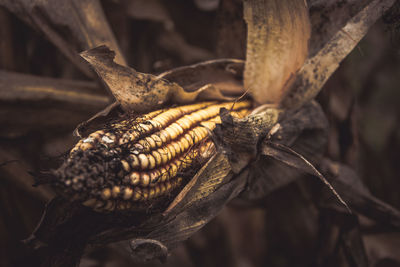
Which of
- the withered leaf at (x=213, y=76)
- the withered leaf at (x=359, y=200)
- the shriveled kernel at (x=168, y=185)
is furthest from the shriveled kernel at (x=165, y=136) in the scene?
the withered leaf at (x=359, y=200)

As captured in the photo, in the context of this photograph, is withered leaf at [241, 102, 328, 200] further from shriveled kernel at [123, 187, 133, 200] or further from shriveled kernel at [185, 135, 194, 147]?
shriveled kernel at [123, 187, 133, 200]

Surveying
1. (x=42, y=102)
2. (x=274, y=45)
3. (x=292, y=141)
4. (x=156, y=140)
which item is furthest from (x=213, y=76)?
(x=42, y=102)

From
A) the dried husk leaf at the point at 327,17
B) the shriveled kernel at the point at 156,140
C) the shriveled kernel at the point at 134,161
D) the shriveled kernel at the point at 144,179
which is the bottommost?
the shriveled kernel at the point at 144,179

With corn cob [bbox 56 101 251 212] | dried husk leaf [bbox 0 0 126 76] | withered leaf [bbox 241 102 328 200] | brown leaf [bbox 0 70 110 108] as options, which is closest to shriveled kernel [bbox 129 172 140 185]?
corn cob [bbox 56 101 251 212]

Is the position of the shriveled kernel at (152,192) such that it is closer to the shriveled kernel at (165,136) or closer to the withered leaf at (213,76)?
the shriveled kernel at (165,136)

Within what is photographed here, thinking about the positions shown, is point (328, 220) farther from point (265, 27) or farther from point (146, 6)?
point (146, 6)

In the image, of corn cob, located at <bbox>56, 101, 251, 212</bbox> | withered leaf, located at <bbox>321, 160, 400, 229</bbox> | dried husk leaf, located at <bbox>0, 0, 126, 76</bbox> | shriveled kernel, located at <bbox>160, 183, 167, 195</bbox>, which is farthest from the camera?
withered leaf, located at <bbox>321, 160, 400, 229</bbox>

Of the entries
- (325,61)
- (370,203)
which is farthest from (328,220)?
(325,61)
